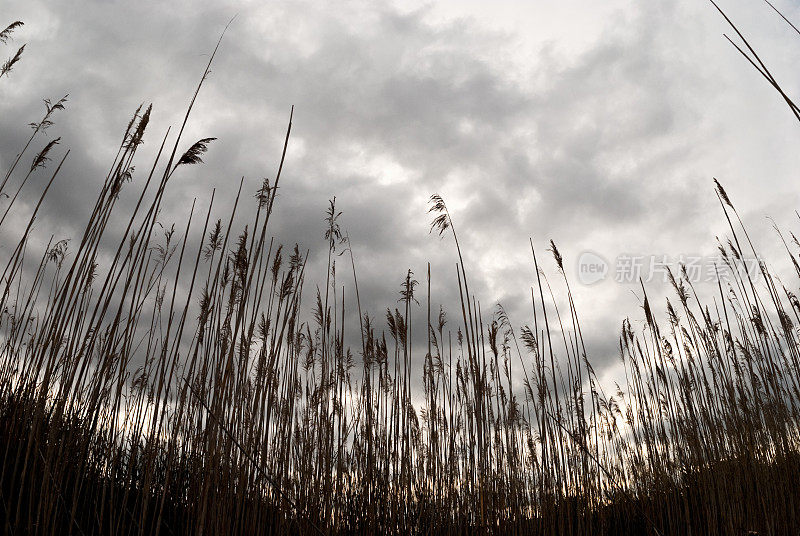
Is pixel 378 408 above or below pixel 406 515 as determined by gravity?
above

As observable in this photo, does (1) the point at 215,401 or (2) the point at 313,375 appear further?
(2) the point at 313,375

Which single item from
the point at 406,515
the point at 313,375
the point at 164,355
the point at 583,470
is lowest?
the point at 406,515

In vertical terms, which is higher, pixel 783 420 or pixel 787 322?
pixel 787 322

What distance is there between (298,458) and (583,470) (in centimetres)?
159

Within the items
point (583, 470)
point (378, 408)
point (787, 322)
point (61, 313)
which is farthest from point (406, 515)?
point (787, 322)

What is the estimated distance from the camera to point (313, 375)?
12.2 feet

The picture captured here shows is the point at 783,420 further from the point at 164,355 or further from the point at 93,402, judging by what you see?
the point at 93,402

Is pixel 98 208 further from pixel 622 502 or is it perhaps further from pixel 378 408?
pixel 622 502

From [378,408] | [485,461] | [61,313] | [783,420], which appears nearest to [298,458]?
[378,408]

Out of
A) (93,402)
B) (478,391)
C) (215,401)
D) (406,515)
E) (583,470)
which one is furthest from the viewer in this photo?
(406,515)

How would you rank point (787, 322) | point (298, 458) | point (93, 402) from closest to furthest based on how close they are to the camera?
1. point (93, 402)
2. point (298, 458)
3. point (787, 322)

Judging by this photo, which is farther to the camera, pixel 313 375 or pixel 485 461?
pixel 313 375

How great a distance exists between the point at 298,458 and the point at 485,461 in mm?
1072

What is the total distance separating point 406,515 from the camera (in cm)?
308
